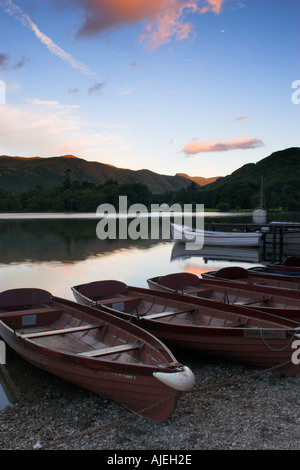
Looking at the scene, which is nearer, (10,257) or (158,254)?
(10,257)

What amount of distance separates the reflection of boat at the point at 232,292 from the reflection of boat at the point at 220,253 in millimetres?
19520

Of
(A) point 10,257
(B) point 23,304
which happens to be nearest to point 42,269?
(A) point 10,257

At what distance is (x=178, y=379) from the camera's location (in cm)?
573

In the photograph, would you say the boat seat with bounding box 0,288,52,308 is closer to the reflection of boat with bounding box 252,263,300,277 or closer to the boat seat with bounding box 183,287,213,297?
the boat seat with bounding box 183,287,213,297

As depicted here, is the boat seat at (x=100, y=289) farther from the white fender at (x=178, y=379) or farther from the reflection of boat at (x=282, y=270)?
the reflection of boat at (x=282, y=270)

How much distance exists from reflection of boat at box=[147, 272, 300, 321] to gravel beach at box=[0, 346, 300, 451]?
9.47ft

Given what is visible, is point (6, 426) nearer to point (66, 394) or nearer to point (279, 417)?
point (66, 394)

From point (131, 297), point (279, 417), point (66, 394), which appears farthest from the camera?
point (131, 297)

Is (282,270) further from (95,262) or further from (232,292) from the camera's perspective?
(95,262)

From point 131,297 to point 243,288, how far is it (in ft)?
12.4

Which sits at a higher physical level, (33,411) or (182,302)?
(182,302)

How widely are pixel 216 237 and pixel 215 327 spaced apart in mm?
32429

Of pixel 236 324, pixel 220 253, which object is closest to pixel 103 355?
pixel 236 324

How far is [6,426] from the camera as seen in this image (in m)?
6.68
